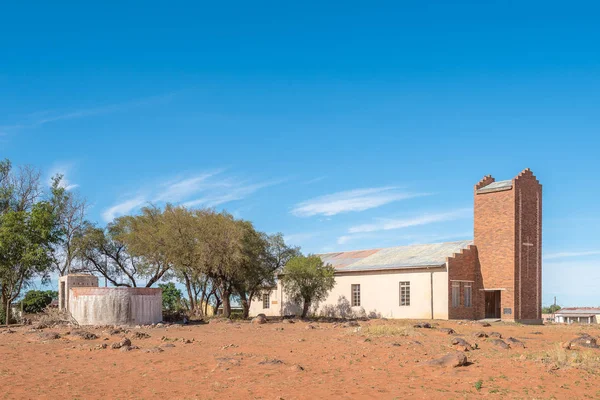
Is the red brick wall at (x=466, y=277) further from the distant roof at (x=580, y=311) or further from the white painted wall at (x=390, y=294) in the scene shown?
the distant roof at (x=580, y=311)

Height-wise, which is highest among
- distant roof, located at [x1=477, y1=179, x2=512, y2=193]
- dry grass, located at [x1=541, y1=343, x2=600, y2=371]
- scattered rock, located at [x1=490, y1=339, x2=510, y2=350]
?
distant roof, located at [x1=477, y1=179, x2=512, y2=193]

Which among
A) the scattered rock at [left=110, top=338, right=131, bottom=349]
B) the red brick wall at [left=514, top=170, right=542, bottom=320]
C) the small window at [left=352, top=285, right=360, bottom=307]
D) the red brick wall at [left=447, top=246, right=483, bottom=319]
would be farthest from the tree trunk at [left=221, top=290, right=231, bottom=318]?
the scattered rock at [left=110, top=338, right=131, bottom=349]

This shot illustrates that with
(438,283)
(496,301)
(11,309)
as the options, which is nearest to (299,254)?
(438,283)

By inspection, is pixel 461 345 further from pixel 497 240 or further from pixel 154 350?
pixel 497 240

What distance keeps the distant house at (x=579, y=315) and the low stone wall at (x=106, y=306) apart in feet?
178

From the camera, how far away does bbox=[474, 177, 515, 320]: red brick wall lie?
42438mm

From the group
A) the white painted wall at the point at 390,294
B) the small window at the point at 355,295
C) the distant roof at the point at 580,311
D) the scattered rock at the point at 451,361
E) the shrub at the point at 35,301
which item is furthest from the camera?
the distant roof at the point at 580,311

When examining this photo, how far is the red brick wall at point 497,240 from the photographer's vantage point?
4244cm

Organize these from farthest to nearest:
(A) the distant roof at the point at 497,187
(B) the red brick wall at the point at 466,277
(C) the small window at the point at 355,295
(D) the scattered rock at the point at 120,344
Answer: (C) the small window at the point at 355,295 < (A) the distant roof at the point at 497,187 < (B) the red brick wall at the point at 466,277 < (D) the scattered rock at the point at 120,344

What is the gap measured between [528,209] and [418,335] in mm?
21041

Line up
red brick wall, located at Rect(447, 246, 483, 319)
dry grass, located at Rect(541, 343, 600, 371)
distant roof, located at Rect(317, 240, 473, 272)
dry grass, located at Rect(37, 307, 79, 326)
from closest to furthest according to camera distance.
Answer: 1. dry grass, located at Rect(541, 343, 600, 371)
2. dry grass, located at Rect(37, 307, 79, 326)
3. red brick wall, located at Rect(447, 246, 483, 319)
4. distant roof, located at Rect(317, 240, 473, 272)

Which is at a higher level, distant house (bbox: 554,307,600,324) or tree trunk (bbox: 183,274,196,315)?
tree trunk (bbox: 183,274,196,315)

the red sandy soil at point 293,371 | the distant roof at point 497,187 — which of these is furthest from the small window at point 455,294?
the red sandy soil at point 293,371

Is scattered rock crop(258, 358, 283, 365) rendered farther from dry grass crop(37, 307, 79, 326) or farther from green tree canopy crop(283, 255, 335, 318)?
green tree canopy crop(283, 255, 335, 318)
